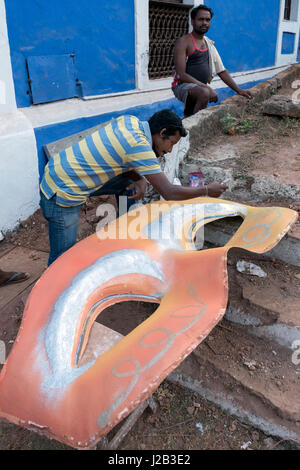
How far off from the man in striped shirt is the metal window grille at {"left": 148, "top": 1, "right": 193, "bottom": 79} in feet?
11.4

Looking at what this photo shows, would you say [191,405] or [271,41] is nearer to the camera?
[191,405]

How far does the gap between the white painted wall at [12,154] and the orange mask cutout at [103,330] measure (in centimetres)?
141

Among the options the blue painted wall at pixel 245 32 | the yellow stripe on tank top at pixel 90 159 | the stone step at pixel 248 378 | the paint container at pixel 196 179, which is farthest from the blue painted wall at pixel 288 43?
the stone step at pixel 248 378

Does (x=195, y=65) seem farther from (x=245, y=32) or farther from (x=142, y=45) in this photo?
(x=245, y=32)

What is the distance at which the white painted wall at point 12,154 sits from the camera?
10.6ft

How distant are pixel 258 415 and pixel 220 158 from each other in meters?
2.37

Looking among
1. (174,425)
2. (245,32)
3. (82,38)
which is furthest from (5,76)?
(245,32)

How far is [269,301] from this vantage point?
7.34ft

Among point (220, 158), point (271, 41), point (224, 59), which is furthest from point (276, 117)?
point (271, 41)

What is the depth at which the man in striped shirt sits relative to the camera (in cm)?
212

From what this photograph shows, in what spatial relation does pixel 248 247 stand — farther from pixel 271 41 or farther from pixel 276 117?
pixel 271 41

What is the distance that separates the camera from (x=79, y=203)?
2.36 m

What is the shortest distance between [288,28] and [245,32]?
2230mm

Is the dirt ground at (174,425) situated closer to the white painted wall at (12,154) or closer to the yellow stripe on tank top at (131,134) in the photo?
the white painted wall at (12,154)
